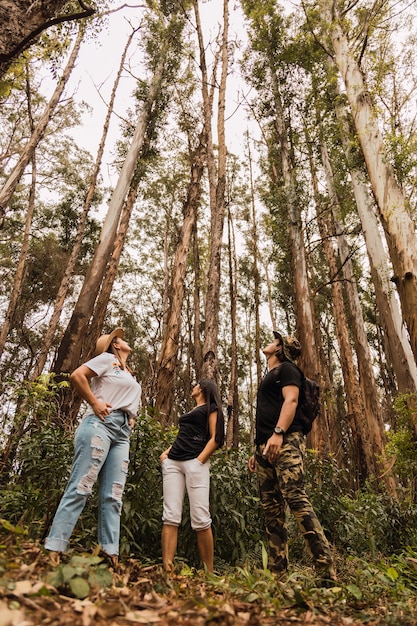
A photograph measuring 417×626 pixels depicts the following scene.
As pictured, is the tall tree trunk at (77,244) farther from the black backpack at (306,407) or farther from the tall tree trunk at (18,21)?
the black backpack at (306,407)

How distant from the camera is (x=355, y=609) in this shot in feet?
5.53

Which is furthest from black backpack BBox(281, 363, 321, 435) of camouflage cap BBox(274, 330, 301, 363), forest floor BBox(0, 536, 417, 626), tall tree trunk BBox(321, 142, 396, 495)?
tall tree trunk BBox(321, 142, 396, 495)

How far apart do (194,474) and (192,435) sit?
12.0 inches

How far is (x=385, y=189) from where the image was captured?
6.01 meters

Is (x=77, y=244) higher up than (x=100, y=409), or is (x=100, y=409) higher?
(x=77, y=244)

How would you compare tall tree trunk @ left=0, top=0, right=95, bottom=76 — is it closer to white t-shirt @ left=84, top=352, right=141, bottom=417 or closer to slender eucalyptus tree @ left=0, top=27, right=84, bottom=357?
white t-shirt @ left=84, top=352, right=141, bottom=417

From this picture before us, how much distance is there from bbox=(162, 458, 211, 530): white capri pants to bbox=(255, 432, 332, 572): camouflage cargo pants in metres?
0.42

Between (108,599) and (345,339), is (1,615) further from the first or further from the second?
(345,339)

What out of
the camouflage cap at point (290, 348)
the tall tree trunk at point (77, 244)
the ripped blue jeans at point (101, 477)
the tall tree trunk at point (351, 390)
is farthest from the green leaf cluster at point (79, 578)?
the tall tree trunk at point (77, 244)

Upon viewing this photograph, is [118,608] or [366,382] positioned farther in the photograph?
[366,382]

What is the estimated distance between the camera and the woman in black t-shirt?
269cm

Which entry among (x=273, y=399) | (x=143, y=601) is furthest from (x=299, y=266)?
(x=143, y=601)

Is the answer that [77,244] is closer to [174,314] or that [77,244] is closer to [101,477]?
[174,314]

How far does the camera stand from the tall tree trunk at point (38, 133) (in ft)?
33.4
